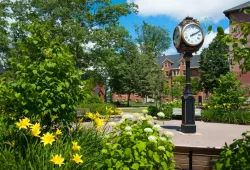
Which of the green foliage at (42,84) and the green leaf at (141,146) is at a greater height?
the green foliage at (42,84)

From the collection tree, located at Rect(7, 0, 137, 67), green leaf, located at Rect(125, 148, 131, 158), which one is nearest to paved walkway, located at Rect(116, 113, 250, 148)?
green leaf, located at Rect(125, 148, 131, 158)

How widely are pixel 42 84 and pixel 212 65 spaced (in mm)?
41482

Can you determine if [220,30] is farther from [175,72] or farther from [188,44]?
[175,72]

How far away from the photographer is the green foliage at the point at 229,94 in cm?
1814

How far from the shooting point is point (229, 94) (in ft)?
60.3

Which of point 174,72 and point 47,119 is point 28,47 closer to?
point 47,119

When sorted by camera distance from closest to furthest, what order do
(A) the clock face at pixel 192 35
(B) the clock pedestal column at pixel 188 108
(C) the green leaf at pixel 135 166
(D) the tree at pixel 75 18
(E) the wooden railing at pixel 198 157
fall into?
(C) the green leaf at pixel 135 166, (E) the wooden railing at pixel 198 157, (A) the clock face at pixel 192 35, (B) the clock pedestal column at pixel 188 108, (D) the tree at pixel 75 18

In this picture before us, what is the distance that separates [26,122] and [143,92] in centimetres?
4961

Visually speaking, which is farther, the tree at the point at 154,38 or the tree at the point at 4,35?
the tree at the point at 154,38

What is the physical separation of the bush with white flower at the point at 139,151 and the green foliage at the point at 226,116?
14407 mm

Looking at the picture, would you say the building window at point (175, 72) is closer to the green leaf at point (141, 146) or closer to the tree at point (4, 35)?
the tree at point (4, 35)

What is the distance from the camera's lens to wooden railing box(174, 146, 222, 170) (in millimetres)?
3865

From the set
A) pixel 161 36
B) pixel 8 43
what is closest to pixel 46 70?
pixel 8 43

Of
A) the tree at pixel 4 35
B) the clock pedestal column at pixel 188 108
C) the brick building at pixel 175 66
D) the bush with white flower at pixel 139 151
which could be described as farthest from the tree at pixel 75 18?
the brick building at pixel 175 66
